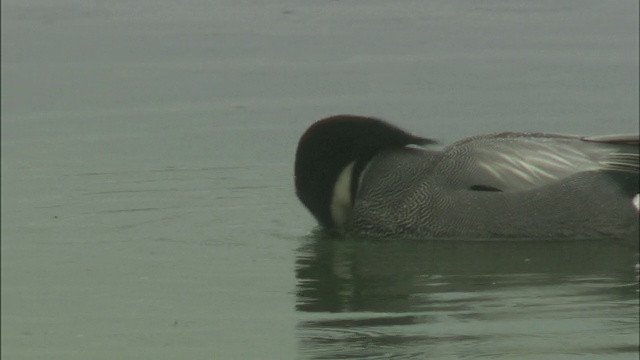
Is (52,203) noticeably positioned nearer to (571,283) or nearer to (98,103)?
(98,103)

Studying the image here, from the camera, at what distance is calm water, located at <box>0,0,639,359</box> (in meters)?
7.47

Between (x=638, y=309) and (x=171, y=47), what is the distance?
714 cm

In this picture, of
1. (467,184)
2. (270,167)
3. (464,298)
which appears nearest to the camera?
(464,298)

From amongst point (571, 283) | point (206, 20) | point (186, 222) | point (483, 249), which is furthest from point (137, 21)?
point (571, 283)

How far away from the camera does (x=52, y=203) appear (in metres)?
10.2

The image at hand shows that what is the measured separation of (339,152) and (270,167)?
138 cm

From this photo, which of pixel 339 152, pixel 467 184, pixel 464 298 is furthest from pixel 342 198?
pixel 464 298

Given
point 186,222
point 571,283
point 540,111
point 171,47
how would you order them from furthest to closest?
point 171,47 < point 540,111 < point 186,222 < point 571,283

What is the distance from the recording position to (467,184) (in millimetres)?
9406

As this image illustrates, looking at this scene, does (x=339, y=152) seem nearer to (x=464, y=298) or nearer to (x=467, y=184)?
(x=467, y=184)

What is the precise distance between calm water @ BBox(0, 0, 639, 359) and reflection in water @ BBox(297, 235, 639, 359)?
0.06 feet

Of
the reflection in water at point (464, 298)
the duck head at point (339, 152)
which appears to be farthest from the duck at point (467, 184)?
the reflection in water at point (464, 298)

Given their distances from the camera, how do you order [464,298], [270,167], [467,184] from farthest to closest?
[270,167] → [467,184] → [464,298]

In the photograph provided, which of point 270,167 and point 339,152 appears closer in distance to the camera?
point 339,152
